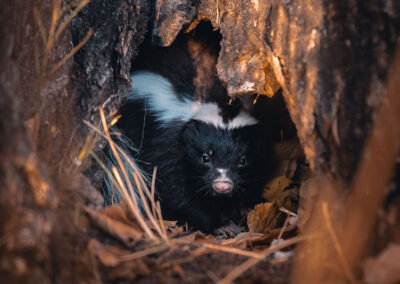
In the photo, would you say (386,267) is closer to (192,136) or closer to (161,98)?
(192,136)

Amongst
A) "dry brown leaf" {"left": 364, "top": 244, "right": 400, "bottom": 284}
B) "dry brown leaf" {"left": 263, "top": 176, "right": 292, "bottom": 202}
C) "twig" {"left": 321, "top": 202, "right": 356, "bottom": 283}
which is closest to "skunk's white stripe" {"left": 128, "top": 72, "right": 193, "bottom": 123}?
"dry brown leaf" {"left": 263, "top": 176, "right": 292, "bottom": 202}

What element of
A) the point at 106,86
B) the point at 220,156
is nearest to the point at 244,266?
the point at 106,86

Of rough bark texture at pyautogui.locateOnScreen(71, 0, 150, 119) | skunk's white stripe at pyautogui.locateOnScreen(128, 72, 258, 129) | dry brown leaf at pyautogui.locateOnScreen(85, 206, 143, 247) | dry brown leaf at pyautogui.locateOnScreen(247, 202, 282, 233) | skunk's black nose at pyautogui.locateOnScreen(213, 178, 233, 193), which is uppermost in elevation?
rough bark texture at pyautogui.locateOnScreen(71, 0, 150, 119)

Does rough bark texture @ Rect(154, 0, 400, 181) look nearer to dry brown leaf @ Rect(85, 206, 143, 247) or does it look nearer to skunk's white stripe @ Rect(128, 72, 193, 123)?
dry brown leaf @ Rect(85, 206, 143, 247)

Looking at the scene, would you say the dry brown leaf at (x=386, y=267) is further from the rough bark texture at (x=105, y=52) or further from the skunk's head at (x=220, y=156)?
the skunk's head at (x=220, y=156)

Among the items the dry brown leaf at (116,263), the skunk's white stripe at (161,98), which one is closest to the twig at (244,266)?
the dry brown leaf at (116,263)

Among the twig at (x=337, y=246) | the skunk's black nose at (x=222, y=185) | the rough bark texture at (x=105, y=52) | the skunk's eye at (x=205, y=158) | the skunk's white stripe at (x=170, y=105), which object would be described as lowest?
the skunk's black nose at (x=222, y=185)
